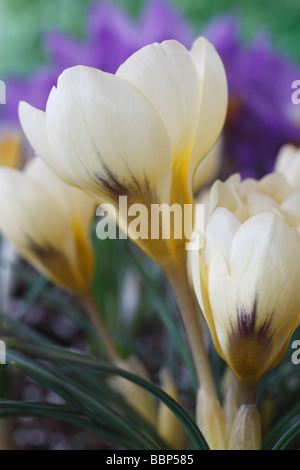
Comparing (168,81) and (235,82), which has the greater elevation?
(235,82)

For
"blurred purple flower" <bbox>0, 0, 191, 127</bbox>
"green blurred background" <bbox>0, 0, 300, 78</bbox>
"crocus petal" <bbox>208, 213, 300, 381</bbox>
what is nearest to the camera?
"crocus petal" <bbox>208, 213, 300, 381</bbox>

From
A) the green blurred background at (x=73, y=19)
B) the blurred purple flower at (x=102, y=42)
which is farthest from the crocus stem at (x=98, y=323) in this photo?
the green blurred background at (x=73, y=19)

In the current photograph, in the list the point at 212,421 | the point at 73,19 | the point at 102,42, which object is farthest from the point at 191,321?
the point at 73,19

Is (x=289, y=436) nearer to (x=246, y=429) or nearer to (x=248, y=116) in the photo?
(x=246, y=429)

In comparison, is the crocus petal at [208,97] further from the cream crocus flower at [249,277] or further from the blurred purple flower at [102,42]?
the blurred purple flower at [102,42]

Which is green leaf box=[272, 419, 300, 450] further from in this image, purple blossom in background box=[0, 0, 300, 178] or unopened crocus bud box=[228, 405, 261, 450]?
purple blossom in background box=[0, 0, 300, 178]

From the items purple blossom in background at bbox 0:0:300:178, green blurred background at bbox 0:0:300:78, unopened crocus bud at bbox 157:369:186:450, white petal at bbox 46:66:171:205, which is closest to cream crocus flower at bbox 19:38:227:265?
white petal at bbox 46:66:171:205
